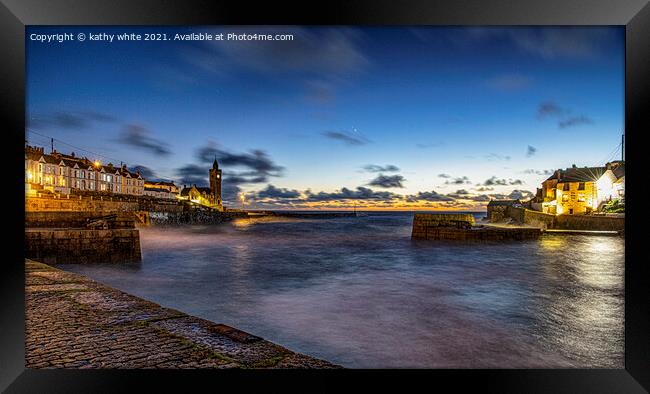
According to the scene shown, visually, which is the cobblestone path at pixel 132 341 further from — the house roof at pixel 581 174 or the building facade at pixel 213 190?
the building facade at pixel 213 190

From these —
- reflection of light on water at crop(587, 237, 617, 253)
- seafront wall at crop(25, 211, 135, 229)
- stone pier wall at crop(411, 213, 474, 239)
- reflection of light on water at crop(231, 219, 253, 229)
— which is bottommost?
reflection of light on water at crop(231, 219, 253, 229)

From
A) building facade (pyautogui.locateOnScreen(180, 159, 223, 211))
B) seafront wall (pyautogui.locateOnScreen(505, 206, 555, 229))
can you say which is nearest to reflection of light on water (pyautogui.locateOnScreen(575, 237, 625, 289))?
seafront wall (pyautogui.locateOnScreen(505, 206, 555, 229))

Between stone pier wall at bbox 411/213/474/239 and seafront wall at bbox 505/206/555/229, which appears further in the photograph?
seafront wall at bbox 505/206/555/229

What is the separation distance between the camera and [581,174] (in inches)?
1490

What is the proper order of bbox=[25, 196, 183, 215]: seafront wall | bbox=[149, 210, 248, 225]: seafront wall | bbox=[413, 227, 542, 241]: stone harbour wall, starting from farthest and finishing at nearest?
bbox=[149, 210, 248, 225]: seafront wall < bbox=[413, 227, 542, 241]: stone harbour wall < bbox=[25, 196, 183, 215]: seafront wall

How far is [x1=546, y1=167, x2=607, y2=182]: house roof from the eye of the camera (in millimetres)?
35375

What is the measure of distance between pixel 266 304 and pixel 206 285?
2.91 metres

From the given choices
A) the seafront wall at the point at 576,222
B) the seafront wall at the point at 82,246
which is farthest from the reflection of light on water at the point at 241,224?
the seafront wall at the point at 82,246

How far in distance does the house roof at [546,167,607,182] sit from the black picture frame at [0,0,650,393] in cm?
4004

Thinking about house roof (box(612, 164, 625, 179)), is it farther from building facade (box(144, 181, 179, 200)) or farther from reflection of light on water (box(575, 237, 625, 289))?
building facade (box(144, 181, 179, 200))

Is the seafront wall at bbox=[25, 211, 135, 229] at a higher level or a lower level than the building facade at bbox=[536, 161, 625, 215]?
lower

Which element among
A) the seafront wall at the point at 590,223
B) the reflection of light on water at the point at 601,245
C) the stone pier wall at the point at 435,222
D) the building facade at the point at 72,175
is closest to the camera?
the reflection of light on water at the point at 601,245

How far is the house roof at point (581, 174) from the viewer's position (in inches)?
1393

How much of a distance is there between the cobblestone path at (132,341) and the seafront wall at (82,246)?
5713 mm
